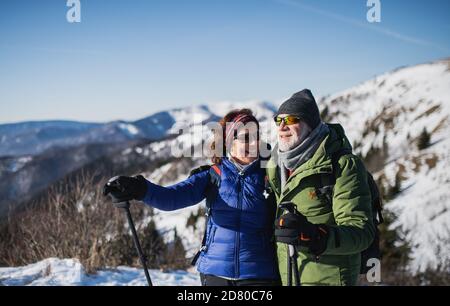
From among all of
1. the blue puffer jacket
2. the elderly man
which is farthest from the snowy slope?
the elderly man

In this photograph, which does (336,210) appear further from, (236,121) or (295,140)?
(236,121)

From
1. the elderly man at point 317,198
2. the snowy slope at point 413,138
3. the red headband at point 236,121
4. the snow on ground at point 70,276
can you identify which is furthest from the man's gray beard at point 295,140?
the snowy slope at point 413,138

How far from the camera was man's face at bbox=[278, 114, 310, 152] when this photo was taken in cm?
274

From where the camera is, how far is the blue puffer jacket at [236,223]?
2.95 m

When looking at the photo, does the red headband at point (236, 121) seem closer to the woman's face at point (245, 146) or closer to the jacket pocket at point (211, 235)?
the woman's face at point (245, 146)

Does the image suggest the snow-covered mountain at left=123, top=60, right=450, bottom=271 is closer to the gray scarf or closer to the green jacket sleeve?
the gray scarf

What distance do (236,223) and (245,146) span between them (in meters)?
0.63

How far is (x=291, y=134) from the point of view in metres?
2.76

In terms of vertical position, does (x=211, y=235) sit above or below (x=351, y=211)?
below

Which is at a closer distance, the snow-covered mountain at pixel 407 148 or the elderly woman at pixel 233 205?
the elderly woman at pixel 233 205

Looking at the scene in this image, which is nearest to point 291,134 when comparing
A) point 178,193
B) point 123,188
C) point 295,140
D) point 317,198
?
point 295,140
